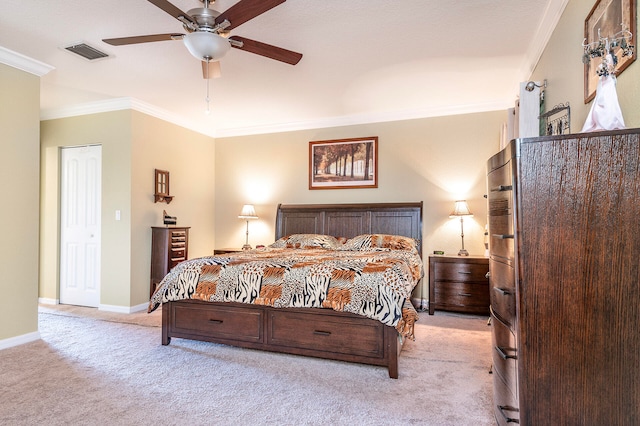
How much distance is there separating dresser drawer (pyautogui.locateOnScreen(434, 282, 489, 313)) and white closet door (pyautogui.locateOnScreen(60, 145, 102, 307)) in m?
4.38

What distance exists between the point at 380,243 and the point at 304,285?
175 centimetres

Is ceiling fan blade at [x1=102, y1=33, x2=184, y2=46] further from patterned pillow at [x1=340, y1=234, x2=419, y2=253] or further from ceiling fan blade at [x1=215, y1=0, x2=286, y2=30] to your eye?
patterned pillow at [x1=340, y1=234, x2=419, y2=253]

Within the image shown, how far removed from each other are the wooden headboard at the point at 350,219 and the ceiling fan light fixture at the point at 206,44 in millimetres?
3048

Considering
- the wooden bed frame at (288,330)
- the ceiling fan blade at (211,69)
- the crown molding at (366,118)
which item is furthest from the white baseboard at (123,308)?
the ceiling fan blade at (211,69)

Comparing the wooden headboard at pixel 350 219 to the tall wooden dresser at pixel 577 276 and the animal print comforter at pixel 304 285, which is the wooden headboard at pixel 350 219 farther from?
the tall wooden dresser at pixel 577 276

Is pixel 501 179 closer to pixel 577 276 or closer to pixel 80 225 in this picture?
pixel 577 276

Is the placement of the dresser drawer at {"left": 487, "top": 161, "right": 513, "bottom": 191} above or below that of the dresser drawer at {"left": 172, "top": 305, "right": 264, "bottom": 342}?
above

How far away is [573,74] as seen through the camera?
2.27 metres

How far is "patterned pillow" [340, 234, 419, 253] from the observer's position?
426 centimetres

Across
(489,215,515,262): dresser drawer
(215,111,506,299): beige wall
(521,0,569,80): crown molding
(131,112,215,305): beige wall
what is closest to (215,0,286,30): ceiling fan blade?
(489,215,515,262): dresser drawer

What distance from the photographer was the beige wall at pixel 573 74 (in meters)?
1.59

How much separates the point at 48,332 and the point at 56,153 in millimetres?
2606

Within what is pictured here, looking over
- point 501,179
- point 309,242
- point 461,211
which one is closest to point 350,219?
point 309,242

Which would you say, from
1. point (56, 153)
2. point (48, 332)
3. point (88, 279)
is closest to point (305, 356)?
point (48, 332)
